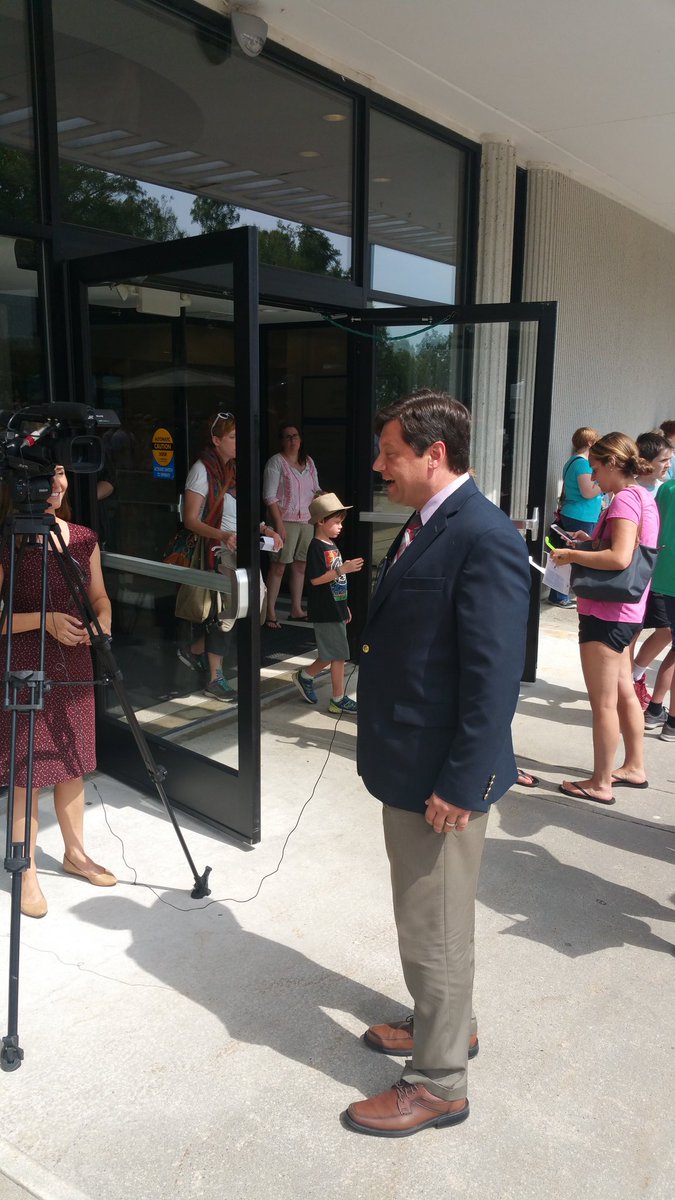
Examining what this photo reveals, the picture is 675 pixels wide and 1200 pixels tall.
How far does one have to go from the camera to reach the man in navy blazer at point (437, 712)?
203 cm

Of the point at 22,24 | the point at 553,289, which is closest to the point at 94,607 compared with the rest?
the point at 22,24

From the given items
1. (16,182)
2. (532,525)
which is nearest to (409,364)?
(532,525)

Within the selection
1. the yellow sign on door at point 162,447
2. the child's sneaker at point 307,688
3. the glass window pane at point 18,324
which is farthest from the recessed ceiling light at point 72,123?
the child's sneaker at point 307,688

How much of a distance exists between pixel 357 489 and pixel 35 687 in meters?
3.67

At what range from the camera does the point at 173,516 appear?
4188 mm

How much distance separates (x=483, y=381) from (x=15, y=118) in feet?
12.3

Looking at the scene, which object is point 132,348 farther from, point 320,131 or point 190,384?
point 320,131

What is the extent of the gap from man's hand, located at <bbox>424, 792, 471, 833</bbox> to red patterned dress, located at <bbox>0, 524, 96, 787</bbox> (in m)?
1.56

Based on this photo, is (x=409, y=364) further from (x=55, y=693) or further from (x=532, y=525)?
(x=55, y=693)

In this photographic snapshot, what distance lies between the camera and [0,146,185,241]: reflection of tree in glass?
3658mm

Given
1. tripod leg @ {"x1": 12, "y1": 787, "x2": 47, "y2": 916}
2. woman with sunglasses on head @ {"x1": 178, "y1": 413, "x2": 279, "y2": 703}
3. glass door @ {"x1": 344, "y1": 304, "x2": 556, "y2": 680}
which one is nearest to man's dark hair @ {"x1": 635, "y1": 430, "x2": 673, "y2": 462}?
glass door @ {"x1": 344, "y1": 304, "x2": 556, "y2": 680}

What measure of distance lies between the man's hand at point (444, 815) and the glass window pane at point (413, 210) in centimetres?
447

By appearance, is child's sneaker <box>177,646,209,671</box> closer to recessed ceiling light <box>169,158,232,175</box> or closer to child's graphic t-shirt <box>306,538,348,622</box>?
child's graphic t-shirt <box>306,538,348,622</box>

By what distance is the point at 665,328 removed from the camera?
11.4 metres
